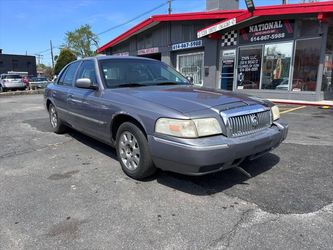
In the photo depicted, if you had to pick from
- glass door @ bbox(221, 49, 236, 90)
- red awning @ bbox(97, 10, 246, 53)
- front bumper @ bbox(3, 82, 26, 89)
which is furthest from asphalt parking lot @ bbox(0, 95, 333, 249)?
front bumper @ bbox(3, 82, 26, 89)

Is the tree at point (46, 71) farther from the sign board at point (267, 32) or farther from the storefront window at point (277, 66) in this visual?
the storefront window at point (277, 66)

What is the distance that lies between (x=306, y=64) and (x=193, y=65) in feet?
24.2

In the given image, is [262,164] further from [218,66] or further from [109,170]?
[218,66]

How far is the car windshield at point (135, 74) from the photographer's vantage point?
4.59m

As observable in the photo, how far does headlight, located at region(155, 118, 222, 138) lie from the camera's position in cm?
316

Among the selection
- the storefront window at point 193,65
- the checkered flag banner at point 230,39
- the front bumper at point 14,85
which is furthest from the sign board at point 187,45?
the front bumper at point 14,85

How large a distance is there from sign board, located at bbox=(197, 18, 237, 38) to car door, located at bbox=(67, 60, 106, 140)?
35.1ft

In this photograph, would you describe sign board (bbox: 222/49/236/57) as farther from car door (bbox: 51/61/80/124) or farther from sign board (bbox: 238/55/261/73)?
car door (bbox: 51/61/80/124)

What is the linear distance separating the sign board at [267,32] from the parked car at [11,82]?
68.2 ft

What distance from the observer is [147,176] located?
383cm

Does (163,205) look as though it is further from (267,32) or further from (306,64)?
(267,32)

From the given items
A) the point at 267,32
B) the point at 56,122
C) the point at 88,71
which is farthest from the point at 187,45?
the point at 88,71

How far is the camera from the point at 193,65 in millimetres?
18594

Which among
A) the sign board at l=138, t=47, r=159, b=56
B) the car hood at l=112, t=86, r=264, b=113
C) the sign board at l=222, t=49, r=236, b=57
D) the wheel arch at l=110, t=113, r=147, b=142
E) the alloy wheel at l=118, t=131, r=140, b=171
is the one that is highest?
the sign board at l=138, t=47, r=159, b=56
